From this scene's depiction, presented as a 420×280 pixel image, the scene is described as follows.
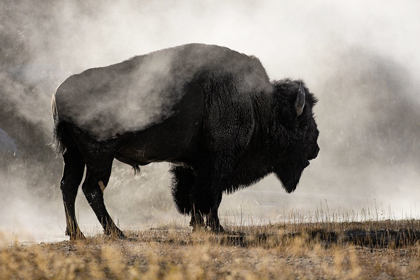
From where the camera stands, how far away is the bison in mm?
6340

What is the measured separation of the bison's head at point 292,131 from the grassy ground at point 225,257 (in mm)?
1735

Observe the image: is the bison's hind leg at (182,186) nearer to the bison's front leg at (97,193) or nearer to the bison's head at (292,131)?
the bison's head at (292,131)

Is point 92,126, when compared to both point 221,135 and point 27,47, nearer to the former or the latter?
point 221,135

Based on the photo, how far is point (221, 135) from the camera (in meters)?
7.05

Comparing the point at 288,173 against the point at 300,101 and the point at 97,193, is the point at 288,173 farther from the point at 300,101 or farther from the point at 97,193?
the point at 97,193

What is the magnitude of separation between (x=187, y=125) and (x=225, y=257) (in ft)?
7.44

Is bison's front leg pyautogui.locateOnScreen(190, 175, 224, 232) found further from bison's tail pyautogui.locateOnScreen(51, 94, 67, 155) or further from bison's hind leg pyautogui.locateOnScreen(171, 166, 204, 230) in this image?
bison's tail pyautogui.locateOnScreen(51, 94, 67, 155)

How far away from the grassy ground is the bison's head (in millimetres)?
1735

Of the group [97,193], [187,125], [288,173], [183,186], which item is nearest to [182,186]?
[183,186]

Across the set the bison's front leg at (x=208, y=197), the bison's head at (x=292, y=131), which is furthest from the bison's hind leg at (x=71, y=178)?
the bison's head at (x=292, y=131)

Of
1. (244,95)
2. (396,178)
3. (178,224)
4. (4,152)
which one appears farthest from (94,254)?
(396,178)

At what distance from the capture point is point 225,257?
4.88 metres

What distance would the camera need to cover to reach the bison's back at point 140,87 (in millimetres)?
6305

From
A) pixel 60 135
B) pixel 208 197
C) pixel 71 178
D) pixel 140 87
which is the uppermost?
pixel 140 87
